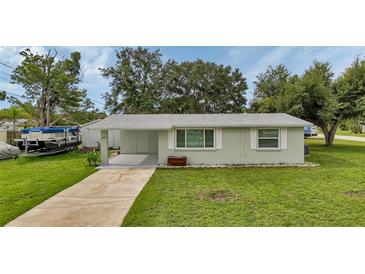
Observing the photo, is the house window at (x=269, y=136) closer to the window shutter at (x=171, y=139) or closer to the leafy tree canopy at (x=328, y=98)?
the window shutter at (x=171, y=139)

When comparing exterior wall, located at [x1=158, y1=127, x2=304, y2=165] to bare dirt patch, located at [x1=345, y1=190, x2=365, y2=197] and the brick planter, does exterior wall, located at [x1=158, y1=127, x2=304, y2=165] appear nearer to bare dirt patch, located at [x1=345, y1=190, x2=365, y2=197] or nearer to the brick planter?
the brick planter

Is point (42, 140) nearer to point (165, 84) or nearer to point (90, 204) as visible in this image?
point (90, 204)

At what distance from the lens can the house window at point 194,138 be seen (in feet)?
39.0

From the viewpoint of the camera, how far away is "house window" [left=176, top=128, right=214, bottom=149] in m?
11.9

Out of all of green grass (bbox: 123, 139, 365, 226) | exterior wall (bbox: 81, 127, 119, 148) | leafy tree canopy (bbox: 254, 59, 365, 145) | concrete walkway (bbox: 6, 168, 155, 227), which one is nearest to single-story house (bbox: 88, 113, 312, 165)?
green grass (bbox: 123, 139, 365, 226)

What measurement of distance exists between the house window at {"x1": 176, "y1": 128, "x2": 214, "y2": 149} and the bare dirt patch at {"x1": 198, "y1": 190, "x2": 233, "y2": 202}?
16.1 ft

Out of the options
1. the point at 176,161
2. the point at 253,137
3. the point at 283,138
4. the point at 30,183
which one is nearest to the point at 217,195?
the point at 176,161

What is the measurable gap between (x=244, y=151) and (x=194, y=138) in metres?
2.71

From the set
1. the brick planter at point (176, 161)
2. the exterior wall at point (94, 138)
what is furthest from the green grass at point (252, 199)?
the exterior wall at point (94, 138)
